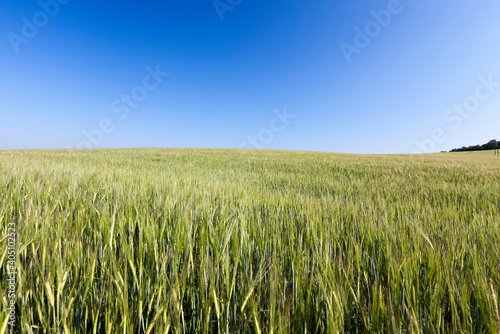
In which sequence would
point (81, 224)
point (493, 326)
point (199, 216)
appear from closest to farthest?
point (493, 326) < point (81, 224) < point (199, 216)

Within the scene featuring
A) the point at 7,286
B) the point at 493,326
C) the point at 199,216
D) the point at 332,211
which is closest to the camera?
the point at 493,326

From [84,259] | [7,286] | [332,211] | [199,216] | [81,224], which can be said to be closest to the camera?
[7,286]

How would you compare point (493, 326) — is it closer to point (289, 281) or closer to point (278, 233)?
point (289, 281)

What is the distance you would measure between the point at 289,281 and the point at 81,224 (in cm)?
122

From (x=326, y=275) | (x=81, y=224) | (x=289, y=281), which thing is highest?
(x=81, y=224)

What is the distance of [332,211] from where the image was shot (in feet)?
5.95

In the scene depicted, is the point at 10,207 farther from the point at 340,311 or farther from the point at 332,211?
the point at 332,211

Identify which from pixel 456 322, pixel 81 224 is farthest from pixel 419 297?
pixel 81 224

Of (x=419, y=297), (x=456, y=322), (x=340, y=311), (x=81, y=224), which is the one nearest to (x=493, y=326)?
(x=456, y=322)

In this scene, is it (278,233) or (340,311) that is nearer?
(340,311)

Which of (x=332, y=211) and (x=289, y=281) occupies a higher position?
(x=332, y=211)

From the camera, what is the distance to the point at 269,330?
64 cm

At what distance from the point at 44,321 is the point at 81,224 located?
0.67 metres

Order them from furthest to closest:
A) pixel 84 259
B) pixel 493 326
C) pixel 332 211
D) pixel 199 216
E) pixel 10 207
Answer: pixel 332 211
pixel 199 216
pixel 10 207
pixel 84 259
pixel 493 326
